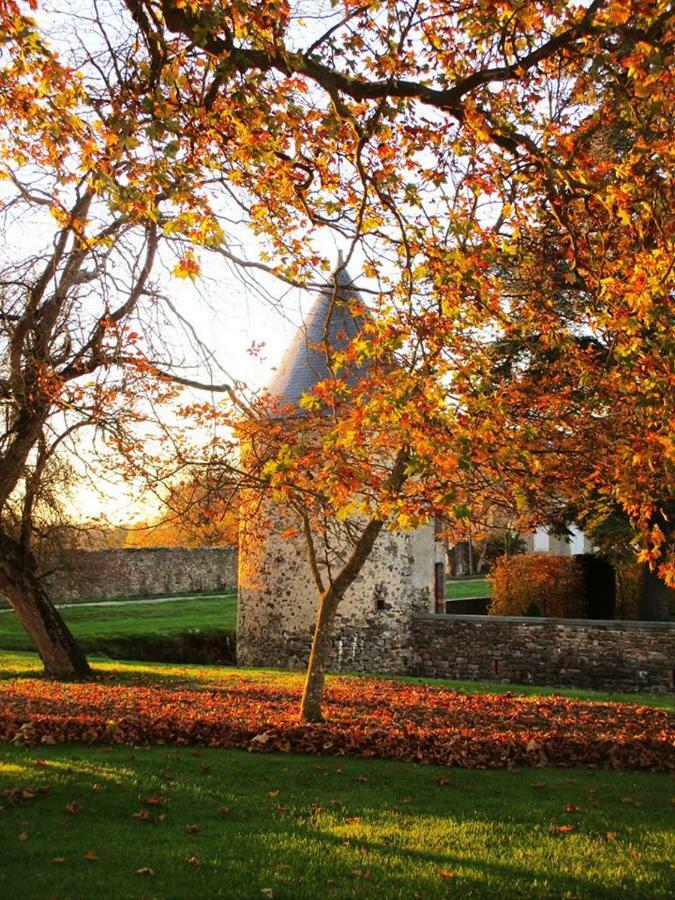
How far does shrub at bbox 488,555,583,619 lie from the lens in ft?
82.1

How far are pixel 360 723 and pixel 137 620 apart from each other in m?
15.9

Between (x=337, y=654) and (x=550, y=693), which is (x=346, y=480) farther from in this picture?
(x=337, y=654)

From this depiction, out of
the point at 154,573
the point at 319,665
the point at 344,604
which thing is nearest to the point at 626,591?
the point at 344,604

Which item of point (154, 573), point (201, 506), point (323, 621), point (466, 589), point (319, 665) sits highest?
point (201, 506)

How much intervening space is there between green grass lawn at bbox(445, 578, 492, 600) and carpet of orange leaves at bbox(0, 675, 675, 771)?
18420 mm

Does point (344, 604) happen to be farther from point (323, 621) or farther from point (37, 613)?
point (323, 621)

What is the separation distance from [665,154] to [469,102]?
5.15ft

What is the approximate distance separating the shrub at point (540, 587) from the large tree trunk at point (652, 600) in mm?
4311

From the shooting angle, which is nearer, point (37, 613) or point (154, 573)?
point (37, 613)

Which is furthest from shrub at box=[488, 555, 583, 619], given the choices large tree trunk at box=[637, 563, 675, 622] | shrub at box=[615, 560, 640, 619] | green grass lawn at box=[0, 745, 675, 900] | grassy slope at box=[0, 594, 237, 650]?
green grass lawn at box=[0, 745, 675, 900]

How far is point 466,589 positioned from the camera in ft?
119

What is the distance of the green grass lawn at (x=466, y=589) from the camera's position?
3346cm

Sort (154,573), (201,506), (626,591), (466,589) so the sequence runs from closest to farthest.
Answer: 1. (201,506)
2. (626,591)
3. (154,573)
4. (466,589)

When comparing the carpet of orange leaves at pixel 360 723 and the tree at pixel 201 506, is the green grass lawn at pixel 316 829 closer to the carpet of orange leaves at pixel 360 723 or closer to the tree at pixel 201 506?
the carpet of orange leaves at pixel 360 723
